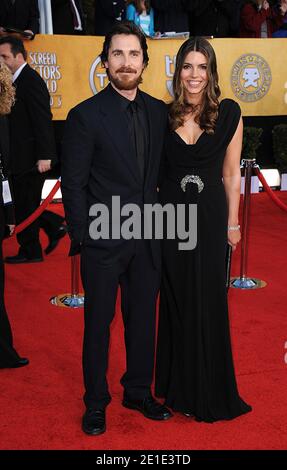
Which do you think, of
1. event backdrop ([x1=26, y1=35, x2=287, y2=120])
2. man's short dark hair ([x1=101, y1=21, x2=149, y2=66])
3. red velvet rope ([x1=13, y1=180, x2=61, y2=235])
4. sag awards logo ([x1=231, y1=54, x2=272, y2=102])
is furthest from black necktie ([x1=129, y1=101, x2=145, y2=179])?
sag awards logo ([x1=231, y1=54, x2=272, y2=102])

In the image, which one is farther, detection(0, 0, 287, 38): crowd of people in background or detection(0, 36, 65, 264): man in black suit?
detection(0, 0, 287, 38): crowd of people in background

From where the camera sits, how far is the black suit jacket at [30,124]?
5461mm

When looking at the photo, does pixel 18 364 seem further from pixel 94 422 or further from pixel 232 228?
pixel 232 228

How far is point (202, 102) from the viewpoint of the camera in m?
2.92

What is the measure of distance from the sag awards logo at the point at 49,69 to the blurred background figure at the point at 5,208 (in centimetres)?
421

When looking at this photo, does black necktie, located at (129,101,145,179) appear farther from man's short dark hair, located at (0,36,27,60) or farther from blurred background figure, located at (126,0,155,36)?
blurred background figure, located at (126,0,155,36)

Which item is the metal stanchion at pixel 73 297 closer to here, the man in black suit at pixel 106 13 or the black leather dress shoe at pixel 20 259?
the black leather dress shoe at pixel 20 259

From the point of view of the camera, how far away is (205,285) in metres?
2.99

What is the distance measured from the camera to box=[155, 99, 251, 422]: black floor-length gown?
9.54 ft

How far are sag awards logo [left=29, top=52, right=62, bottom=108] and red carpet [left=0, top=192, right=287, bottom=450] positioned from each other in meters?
2.91

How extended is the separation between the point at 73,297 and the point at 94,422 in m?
1.99

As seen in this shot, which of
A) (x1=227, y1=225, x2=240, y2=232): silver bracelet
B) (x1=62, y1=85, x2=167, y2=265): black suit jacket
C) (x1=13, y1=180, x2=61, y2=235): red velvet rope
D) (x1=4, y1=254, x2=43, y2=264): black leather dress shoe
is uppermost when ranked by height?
(x1=62, y1=85, x2=167, y2=265): black suit jacket

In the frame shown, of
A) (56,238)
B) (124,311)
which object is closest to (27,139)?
(56,238)
